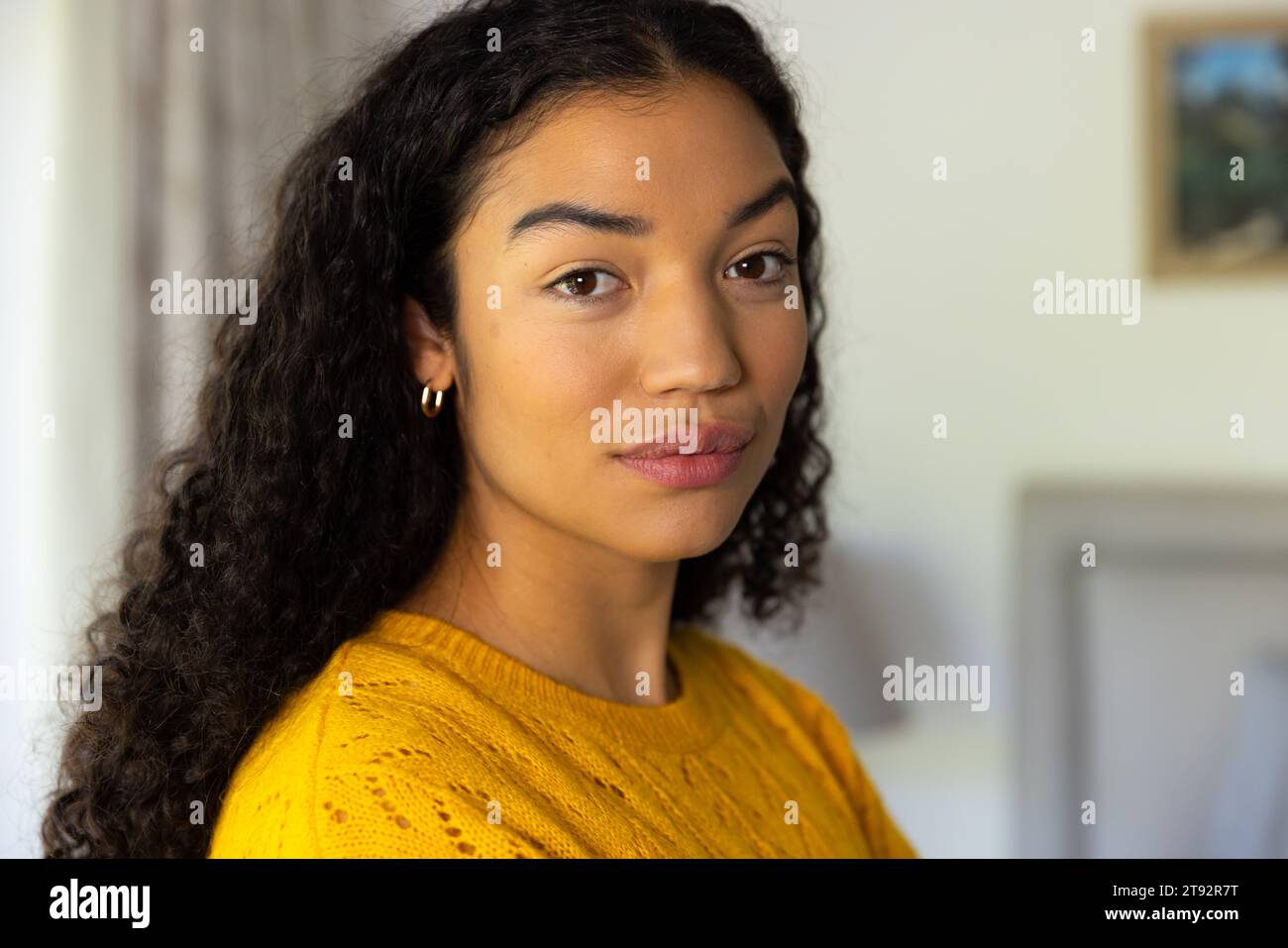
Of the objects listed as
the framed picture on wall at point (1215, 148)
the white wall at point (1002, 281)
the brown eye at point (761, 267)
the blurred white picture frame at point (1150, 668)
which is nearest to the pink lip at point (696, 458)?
the brown eye at point (761, 267)

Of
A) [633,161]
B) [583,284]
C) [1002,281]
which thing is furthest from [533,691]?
[1002,281]

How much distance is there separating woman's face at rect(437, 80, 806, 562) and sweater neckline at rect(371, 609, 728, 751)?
12 cm

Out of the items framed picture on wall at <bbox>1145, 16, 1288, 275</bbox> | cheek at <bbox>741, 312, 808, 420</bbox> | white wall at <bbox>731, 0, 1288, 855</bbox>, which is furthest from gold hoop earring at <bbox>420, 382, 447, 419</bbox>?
framed picture on wall at <bbox>1145, 16, 1288, 275</bbox>

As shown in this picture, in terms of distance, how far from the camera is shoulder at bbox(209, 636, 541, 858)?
0.79 metres

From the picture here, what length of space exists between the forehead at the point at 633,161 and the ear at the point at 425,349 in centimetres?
12

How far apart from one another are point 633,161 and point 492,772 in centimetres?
47

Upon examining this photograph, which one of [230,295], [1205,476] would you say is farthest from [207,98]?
[1205,476]

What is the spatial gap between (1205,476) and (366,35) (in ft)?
6.00

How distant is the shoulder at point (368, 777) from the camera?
792 millimetres

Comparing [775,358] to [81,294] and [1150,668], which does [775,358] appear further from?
[1150,668]

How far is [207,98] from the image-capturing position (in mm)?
1903

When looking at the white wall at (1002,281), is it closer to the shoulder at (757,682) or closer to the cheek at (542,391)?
the shoulder at (757,682)

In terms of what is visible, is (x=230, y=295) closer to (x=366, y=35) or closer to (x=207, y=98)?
(x=207, y=98)

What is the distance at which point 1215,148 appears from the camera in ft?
7.55
